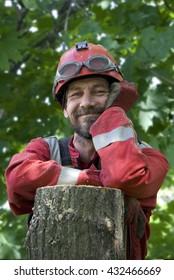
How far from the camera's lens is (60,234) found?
2545 millimetres

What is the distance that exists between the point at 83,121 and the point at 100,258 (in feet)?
3.31

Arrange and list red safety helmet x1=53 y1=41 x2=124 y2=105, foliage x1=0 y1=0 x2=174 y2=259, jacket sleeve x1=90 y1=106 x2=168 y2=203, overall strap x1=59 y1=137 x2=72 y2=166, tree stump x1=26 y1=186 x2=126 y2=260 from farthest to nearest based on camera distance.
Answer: foliage x1=0 y1=0 x2=174 y2=259
red safety helmet x1=53 y1=41 x2=124 y2=105
overall strap x1=59 y1=137 x2=72 y2=166
jacket sleeve x1=90 y1=106 x2=168 y2=203
tree stump x1=26 y1=186 x2=126 y2=260

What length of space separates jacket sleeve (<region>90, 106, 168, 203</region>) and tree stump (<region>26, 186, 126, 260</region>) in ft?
0.76

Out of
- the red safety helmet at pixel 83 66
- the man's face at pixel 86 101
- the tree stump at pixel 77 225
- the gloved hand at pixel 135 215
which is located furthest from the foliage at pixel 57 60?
the tree stump at pixel 77 225

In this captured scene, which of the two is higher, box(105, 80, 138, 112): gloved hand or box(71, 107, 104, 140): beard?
box(105, 80, 138, 112): gloved hand

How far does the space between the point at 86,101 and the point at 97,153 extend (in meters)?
0.28

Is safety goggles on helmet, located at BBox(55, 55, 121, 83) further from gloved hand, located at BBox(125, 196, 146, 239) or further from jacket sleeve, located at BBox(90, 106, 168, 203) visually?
gloved hand, located at BBox(125, 196, 146, 239)

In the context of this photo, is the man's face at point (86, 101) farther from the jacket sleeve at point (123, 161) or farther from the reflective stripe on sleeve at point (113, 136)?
the reflective stripe on sleeve at point (113, 136)

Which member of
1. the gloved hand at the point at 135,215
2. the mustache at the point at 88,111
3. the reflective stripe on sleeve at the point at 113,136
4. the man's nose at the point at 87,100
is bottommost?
the gloved hand at the point at 135,215

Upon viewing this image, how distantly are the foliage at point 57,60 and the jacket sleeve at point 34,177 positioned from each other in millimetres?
2617

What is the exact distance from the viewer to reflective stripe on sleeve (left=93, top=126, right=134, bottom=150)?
3000 millimetres

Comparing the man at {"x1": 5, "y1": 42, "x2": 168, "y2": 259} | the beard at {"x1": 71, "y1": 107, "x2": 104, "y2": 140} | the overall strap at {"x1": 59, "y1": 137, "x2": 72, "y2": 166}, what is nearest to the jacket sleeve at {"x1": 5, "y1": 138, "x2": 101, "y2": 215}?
the man at {"x1": 5, "y1": 42, "x2": 168, "y2": 259}

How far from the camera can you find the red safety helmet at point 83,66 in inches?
136
